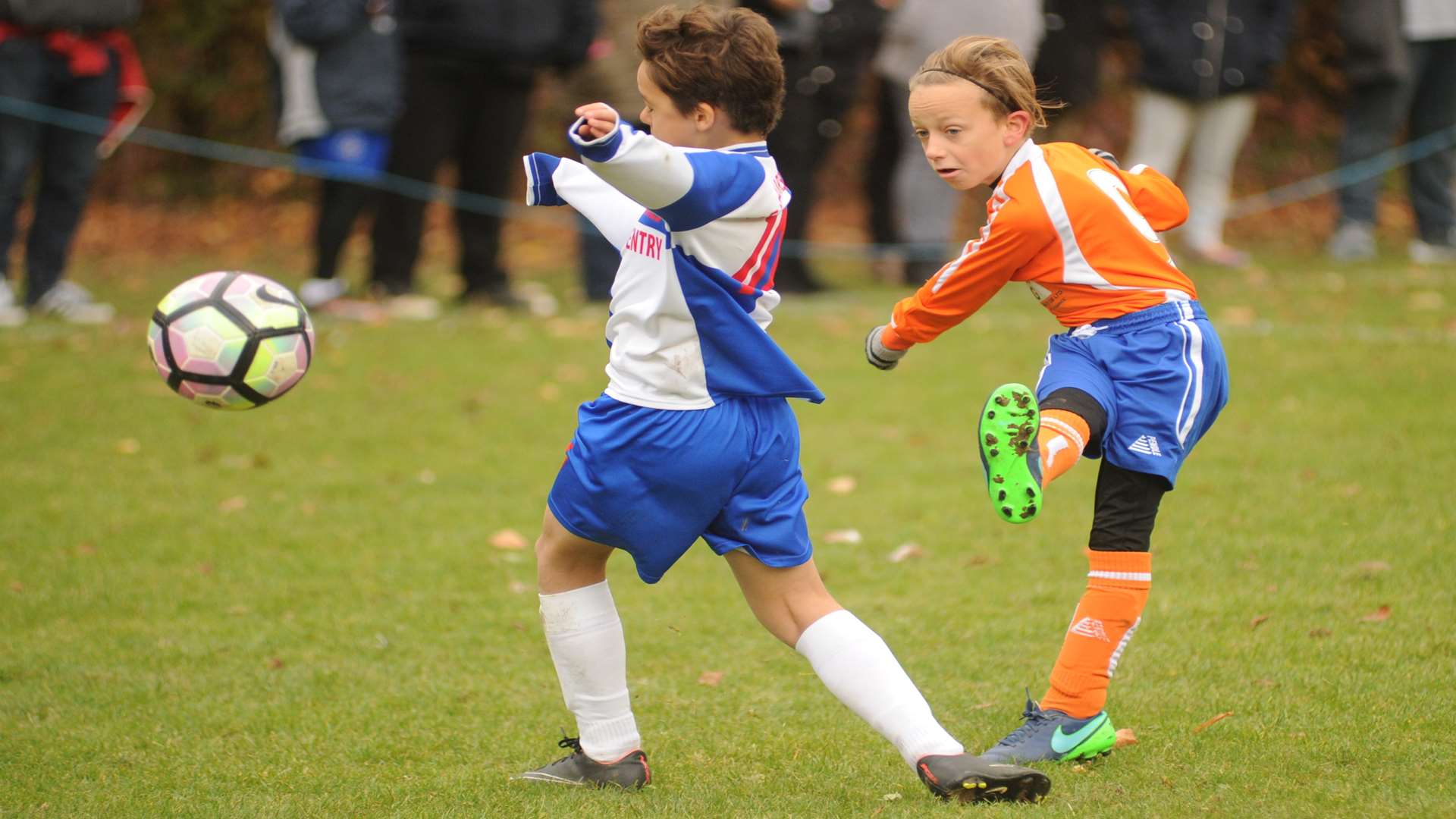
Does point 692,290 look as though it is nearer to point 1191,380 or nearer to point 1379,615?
point 1191,380

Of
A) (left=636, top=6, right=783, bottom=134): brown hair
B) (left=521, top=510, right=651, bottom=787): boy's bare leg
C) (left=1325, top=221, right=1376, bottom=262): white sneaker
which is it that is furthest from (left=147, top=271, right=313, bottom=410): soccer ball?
(left=1325, top=221, right=1376, bottom=262): white sneaker

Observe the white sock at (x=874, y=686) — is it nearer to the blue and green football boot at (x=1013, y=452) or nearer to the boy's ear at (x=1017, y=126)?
the blue and green football boot at (x=1013, y=452)

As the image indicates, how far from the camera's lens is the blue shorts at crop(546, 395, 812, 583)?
3174 mm

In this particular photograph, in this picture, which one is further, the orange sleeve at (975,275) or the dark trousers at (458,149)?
the dark trousers at (458,149)

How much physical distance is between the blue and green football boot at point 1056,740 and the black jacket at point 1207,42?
7.74 metres

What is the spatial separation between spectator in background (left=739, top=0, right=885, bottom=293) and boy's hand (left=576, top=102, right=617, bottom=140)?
6.81 meters

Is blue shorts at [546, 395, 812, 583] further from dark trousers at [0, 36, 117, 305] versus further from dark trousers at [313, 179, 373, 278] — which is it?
dark trousers at [0, 36, 117, 305]

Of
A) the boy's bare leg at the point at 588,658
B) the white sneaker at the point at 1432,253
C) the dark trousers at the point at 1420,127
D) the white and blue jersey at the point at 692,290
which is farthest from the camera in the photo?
the dark trousers at the point at 1420,127

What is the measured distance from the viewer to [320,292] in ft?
29.7

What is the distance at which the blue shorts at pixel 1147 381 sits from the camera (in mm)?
3393

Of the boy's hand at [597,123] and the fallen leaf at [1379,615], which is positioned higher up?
the boy's hand at [597,123]

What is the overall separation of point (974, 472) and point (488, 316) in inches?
164

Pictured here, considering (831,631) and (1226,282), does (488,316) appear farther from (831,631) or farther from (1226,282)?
(831,631)

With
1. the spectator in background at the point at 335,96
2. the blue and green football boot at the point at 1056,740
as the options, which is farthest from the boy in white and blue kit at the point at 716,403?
the spectator in background at the point at 335,96
